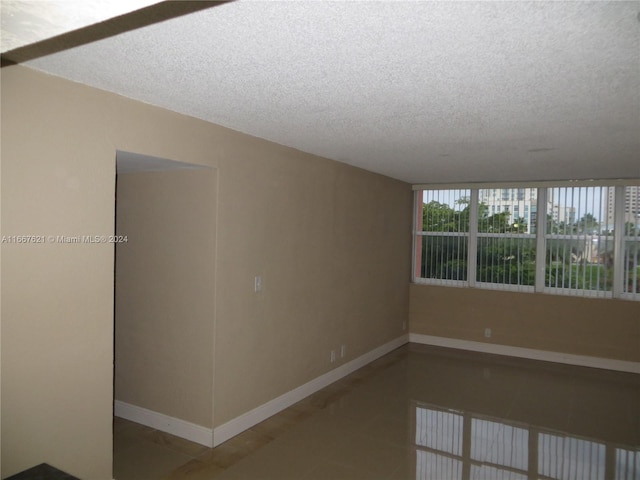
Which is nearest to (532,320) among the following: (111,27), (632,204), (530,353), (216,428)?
(530,353)

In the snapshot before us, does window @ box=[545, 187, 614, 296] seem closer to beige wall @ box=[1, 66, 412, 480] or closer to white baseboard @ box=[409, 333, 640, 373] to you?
white baseboard @ box=[409, 333, 640, 373]

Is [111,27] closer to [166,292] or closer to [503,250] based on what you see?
[166,292]

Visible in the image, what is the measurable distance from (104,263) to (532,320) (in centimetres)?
557

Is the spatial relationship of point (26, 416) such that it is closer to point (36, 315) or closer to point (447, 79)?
point (36, 315)

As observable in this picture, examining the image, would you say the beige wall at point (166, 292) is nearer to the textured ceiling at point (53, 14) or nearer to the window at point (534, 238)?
the textured ceiling at point (53, 14)

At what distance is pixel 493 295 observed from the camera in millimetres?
6430

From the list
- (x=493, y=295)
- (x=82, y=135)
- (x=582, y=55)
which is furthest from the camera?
(x=493, y=295)

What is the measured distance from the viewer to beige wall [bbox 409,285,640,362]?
18.8 feet

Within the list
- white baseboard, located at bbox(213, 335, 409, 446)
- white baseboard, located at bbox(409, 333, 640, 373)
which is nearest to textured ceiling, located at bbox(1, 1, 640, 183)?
white baseboard, located at bbox(213, 335, 409, 446)

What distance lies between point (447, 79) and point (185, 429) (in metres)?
3.16

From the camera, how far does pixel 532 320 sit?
6199 millimetres

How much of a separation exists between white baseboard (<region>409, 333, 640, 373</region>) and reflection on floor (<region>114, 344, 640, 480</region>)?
41cm

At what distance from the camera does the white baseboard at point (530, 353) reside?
5.73 meters

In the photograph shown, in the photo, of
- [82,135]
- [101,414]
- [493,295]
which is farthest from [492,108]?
[493,295]
